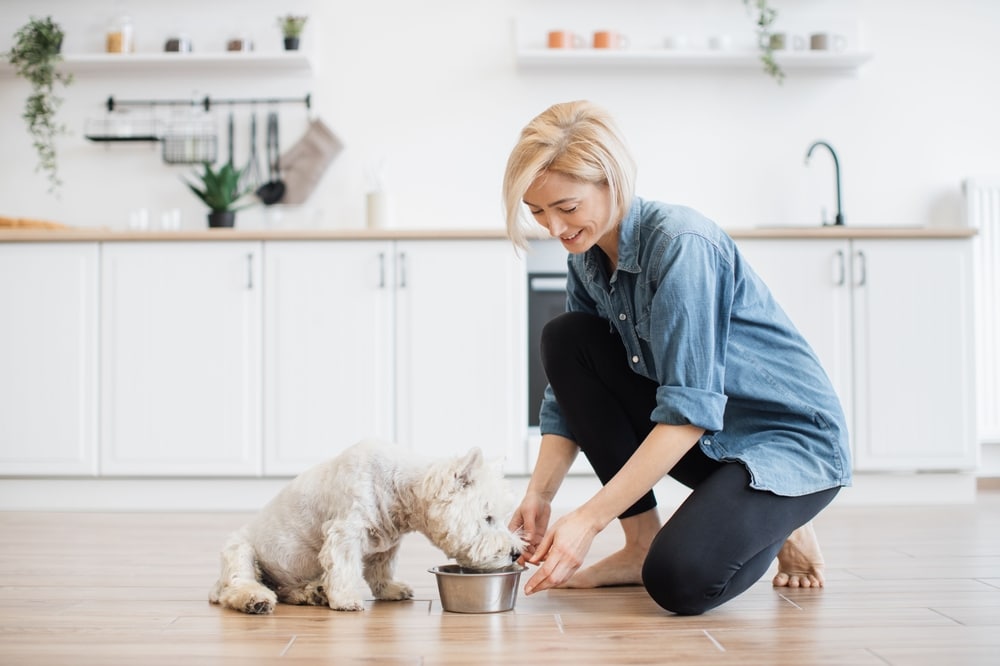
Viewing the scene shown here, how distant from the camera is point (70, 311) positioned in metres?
3.68

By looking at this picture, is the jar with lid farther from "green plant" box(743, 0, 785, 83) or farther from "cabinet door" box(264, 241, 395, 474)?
"green plant" box(743, 0, 785, 83)

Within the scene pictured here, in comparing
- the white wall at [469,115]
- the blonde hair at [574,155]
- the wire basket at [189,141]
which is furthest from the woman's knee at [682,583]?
the wire basket at [189,141]

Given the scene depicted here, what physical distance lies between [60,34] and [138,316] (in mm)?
1444

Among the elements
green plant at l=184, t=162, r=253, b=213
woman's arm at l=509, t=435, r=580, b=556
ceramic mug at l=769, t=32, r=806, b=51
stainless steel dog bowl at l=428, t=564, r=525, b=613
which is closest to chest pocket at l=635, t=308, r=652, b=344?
woman's arm at l=509, t=435, r=580, b=556

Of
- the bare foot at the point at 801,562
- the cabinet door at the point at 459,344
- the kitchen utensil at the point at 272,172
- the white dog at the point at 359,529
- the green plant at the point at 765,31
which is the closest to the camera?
the white dog at the point at 359,529

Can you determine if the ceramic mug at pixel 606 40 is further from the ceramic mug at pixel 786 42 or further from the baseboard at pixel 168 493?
the baseboard at pixel 168 493

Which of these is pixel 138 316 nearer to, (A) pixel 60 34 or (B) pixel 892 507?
(A) pixel 60 34

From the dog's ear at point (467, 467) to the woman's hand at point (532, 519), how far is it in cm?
18

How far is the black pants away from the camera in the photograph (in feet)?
5.65

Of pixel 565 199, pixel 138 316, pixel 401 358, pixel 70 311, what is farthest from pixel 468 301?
pixel 565 199

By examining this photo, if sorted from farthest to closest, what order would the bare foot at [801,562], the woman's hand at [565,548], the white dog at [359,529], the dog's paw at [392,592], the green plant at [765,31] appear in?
the green plant at [765,31], the bare foot at [801,562], the dog's paw at [392,592], the white dog at [359,529], the woman's hand at [565,548]

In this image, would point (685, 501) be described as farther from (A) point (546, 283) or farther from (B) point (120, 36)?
(B) point (120, 36)

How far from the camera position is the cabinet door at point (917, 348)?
368 centimetres

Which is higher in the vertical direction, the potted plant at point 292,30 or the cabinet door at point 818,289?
the potted plant at point 292,30
